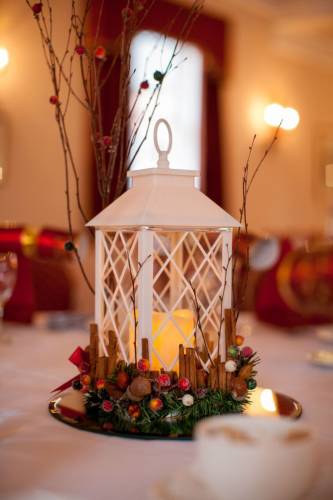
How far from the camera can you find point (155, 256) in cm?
89

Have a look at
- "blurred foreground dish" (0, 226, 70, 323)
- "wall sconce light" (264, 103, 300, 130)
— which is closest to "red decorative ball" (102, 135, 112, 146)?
"blurred foreground dish" (0, 226, 70, 323)

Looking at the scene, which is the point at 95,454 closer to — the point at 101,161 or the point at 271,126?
the point at 101,161

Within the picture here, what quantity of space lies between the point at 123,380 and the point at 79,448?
0.12m

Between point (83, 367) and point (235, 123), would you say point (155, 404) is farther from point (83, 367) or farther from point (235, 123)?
point (235, 123)

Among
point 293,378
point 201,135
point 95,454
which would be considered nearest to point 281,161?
point 201,135

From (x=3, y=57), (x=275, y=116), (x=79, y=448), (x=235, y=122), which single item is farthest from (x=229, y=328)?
(x=275, y=116)

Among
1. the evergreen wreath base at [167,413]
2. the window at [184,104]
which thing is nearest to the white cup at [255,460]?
the evergreen wreath base at [167,413]

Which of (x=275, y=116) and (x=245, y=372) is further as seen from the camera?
(x=275, y=116)

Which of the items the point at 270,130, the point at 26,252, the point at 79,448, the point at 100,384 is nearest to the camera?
the point at 79,448

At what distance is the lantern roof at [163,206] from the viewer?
809 millimetres

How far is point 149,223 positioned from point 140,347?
18 cm

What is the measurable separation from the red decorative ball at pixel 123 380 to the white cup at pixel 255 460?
1.05 feet

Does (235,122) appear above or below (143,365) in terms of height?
above

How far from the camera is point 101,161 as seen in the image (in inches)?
37.8
